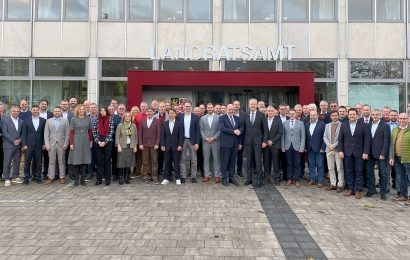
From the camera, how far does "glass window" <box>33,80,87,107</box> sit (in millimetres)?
16531

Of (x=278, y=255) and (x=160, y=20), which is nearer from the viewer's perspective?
(x=278, y=255)

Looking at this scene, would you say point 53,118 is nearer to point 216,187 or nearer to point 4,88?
point 216,187

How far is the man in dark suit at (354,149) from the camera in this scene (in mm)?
8023

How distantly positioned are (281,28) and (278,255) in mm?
13248

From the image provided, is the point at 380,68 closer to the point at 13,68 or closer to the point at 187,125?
the point at 187,125

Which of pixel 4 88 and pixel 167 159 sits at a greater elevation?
pixel 4 88

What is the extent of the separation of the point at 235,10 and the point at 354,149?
10.4 meters

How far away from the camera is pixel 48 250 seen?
16.1 feet

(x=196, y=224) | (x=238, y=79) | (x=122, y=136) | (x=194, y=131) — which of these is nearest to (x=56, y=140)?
(x=122, y=136)

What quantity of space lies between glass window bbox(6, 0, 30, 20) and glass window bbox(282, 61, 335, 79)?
11.9 m

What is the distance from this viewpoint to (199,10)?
1648 centimetres

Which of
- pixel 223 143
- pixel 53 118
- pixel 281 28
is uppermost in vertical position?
pixel 281 28

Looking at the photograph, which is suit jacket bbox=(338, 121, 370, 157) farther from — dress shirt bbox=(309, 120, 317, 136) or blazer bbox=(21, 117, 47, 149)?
blazer bbox=(21, 117, 47, 149)

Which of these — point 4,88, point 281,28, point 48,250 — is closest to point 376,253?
point 48,250
